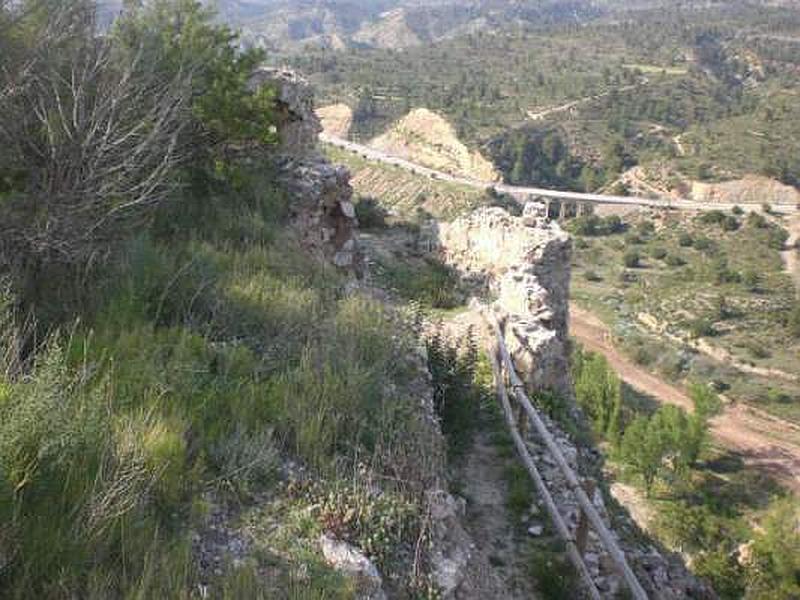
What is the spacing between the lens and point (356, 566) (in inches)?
118

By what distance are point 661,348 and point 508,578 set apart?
118 ft

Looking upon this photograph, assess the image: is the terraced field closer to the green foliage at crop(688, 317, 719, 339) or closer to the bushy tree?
the green foliage at crop(688, 317, 719, 339)

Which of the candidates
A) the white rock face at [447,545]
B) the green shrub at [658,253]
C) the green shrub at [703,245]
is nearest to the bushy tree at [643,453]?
the white rock face at [447,545]

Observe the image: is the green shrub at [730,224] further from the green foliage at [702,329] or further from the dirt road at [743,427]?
the dirt road at [743,427]

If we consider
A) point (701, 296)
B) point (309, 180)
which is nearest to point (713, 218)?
point (701, 296)

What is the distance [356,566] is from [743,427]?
3123 cm

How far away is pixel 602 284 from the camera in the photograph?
4800cm

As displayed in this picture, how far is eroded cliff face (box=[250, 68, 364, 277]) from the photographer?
10.4 metres

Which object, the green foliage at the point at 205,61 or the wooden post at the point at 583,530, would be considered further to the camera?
the green foliage at the point at 205,61

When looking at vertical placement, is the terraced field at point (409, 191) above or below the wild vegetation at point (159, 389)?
below

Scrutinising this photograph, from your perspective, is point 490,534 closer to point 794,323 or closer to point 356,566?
point 356,566

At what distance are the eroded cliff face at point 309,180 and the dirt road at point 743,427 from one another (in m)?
21.0

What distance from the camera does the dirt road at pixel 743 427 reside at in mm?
25906

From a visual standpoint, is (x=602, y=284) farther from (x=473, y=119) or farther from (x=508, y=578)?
(x=508, y=578)
